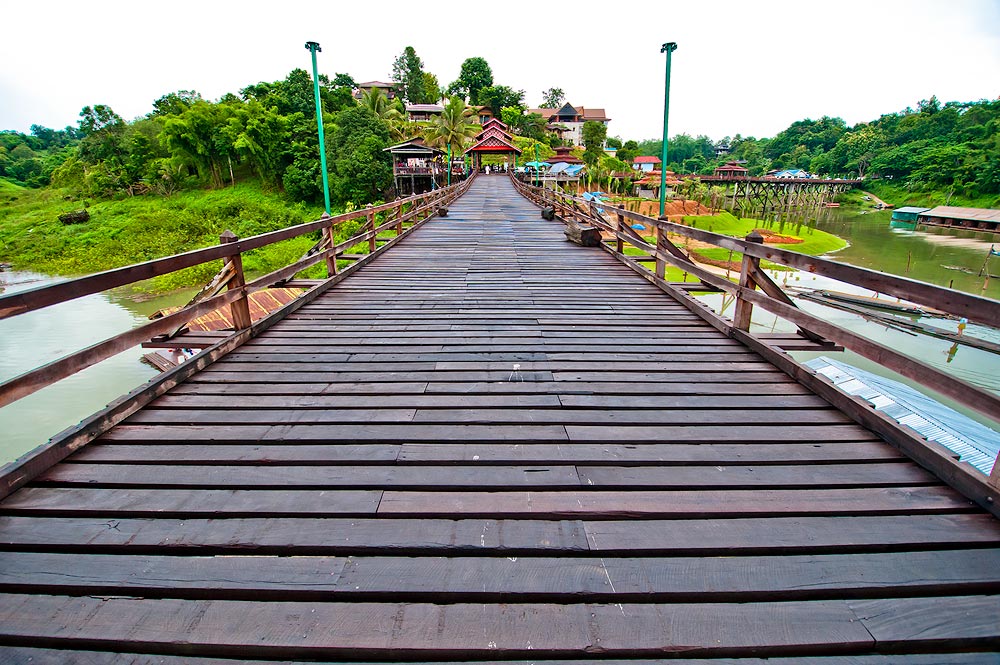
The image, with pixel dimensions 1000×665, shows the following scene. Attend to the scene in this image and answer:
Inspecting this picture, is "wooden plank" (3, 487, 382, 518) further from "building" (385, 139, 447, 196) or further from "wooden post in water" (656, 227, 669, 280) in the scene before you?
"building" (385, 139, 447, 196)

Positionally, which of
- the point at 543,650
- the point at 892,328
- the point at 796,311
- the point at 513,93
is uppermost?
the point at 513,93

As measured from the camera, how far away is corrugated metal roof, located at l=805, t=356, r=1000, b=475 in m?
8.32

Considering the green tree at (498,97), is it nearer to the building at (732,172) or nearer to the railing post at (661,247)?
the building at (732,172)

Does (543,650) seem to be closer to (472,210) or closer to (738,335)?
(738,335)

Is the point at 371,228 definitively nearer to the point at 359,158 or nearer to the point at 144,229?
the point at 359,158

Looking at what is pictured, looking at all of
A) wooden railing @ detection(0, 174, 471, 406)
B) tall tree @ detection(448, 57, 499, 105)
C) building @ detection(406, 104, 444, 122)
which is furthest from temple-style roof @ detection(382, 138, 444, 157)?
tall tree @ detection(448, 57, 499, 105)

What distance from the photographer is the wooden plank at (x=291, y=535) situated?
5.93 ft

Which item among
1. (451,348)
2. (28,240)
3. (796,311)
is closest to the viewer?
(796,311)

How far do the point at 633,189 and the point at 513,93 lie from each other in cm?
3135

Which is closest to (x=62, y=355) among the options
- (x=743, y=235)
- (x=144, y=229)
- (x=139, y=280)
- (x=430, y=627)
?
(x=139, y=280)

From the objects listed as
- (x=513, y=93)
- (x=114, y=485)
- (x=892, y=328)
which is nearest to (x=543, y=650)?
(x=114, y=485)

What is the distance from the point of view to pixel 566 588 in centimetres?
162

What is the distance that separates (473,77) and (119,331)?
75.5m

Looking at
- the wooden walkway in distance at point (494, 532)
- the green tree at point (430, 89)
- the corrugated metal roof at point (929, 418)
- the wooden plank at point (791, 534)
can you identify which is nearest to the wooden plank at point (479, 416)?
the wooden walkway in distance at point (494, 532)
